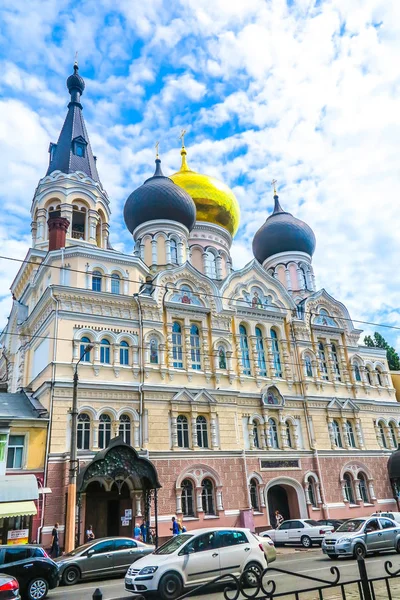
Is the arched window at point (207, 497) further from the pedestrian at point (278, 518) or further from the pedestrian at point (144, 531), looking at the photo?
the pedestrian at point (144, 531)

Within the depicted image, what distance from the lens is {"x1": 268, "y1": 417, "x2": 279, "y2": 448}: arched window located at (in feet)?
81.9

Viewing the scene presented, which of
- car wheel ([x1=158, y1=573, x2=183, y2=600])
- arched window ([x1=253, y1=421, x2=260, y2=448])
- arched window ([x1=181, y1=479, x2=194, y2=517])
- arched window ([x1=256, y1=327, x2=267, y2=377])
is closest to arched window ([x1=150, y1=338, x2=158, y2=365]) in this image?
arched window ([x1=181, y1=479, x2=194, y2=517])

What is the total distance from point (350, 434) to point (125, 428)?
13.9 metres

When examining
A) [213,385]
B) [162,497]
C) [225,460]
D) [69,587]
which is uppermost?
[213,385]

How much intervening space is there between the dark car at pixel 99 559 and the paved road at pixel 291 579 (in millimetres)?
257

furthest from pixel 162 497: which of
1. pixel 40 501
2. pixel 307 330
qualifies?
pixel 307 330

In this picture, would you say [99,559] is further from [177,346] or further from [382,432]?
[382,432]

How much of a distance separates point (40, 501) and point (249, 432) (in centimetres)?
1051

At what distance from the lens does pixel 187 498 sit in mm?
21469

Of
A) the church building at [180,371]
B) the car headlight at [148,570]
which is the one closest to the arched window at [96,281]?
the church building at [180,371]

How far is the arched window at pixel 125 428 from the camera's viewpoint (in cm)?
2077

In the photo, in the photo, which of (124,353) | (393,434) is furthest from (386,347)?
(124,353)

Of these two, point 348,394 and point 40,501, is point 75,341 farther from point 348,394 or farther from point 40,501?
point 348,394

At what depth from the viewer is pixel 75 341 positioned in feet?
68.3
